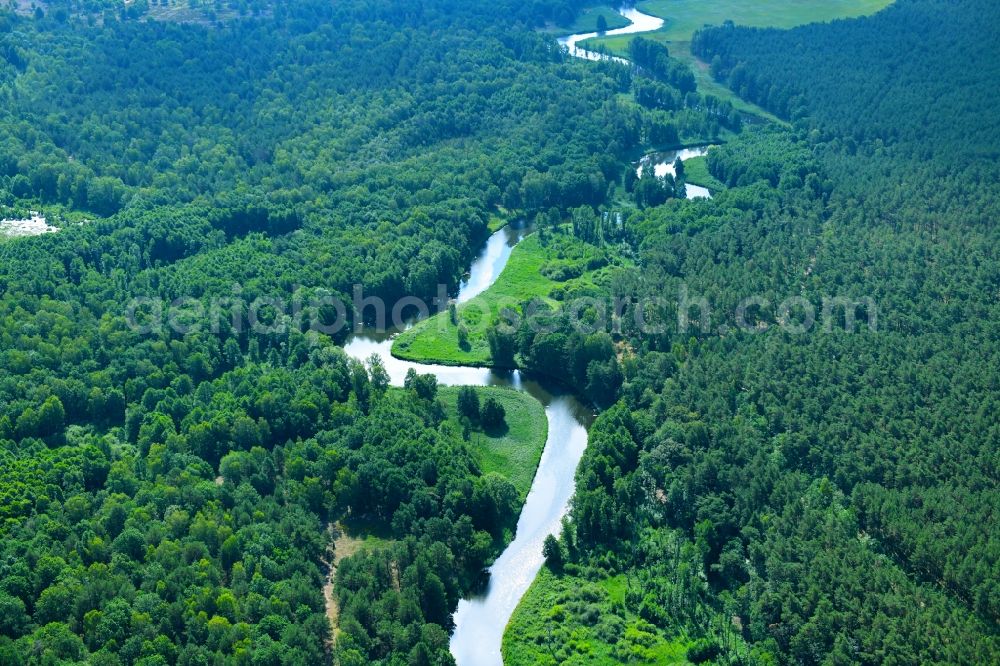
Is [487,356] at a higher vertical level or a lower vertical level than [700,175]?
lower

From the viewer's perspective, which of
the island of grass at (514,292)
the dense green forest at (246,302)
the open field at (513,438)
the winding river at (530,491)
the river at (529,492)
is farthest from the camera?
the island of grass at (514,292)

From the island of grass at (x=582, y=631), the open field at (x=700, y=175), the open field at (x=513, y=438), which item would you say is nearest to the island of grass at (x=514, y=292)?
the open field at (x=513, y=438)

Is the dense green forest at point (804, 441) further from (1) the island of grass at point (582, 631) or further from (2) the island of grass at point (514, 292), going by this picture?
(2) the island of grass at point (514, 292)

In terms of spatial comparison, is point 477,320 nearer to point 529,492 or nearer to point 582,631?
point 529,492

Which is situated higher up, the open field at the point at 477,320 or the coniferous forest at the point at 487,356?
the coniferous forest at the point at 487,356

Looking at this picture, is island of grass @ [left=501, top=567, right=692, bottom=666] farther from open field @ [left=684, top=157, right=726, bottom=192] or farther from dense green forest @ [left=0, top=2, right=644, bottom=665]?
open field @ [left=684, top=157, right=726, bottom=192]

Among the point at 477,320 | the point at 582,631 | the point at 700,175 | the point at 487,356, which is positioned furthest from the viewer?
the point at 700,175

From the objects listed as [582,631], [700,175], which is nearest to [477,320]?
[582,631]
